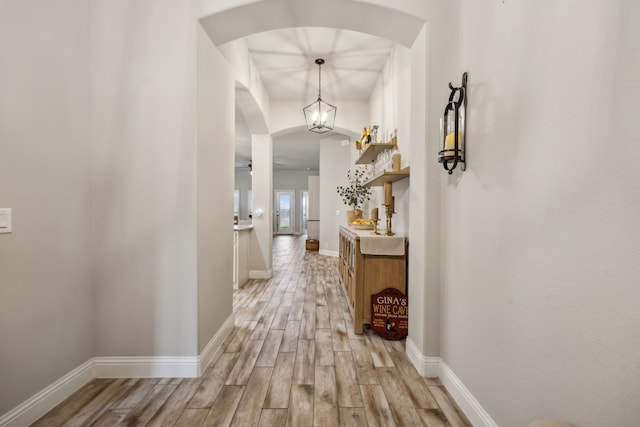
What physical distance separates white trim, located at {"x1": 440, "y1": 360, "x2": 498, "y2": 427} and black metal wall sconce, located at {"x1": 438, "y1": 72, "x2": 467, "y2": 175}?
1.23 metres

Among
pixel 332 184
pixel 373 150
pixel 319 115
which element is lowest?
pixel 332 184

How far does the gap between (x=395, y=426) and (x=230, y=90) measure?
285 centimetres

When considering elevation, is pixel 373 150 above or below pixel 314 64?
below

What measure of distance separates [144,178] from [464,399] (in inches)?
93.8

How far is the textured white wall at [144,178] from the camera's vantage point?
81.0 inches

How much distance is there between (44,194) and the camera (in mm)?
1709

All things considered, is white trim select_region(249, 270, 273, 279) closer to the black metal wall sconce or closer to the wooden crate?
the wooden crate

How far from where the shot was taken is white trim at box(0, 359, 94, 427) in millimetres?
1530

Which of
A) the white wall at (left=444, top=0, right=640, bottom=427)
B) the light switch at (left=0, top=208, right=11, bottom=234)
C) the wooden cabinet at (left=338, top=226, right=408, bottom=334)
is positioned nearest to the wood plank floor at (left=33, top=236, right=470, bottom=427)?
the wooden cabinet at (left=338, top=226, right=408, bottom=334)

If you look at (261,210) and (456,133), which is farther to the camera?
(261,210)

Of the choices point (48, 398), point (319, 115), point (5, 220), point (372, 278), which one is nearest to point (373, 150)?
point (319, 115)

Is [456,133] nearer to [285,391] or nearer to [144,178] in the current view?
[285,391]

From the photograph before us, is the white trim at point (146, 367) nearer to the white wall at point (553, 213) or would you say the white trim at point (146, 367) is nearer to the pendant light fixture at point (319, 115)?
the white wall at point (553, 213)

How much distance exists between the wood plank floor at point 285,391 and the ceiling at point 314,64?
3071 millimetres
